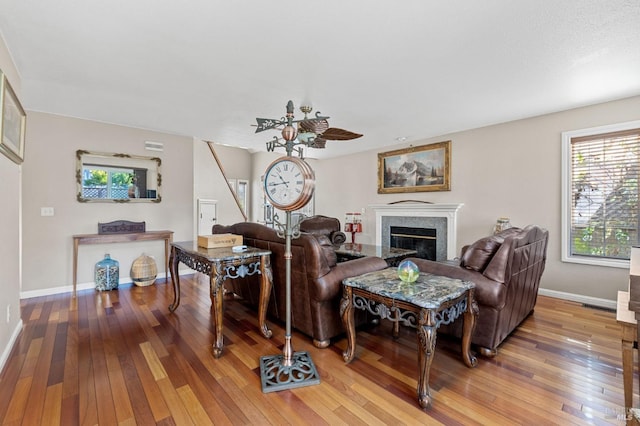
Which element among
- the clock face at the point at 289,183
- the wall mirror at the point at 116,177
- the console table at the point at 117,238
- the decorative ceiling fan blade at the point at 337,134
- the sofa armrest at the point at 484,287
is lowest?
the sofa armrest at the point at 484,287

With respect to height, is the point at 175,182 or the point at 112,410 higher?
the point at 175,182

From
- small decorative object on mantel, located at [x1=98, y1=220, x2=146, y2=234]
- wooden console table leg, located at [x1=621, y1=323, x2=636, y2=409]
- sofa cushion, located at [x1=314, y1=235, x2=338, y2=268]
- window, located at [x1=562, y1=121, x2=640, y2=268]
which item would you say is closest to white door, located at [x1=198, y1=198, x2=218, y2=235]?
small decorative object on mantel, located at [x1=98, y1=220, x2=146, y2=234]

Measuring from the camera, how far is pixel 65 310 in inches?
130

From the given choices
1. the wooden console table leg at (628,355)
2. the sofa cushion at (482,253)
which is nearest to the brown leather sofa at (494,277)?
the sofa cushion at (482,253)

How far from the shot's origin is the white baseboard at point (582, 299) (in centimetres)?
341

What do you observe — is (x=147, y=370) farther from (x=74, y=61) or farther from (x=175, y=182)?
(x=175, y=182)

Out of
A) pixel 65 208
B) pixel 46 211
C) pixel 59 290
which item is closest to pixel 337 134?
pixel 65 208

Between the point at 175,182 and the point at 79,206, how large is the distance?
1.33 meters

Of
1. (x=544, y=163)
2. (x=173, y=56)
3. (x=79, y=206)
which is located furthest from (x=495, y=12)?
(x=79, y=206)

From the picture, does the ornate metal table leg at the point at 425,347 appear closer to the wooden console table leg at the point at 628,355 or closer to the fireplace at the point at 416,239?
the wooden console table leg at the point at 628,355

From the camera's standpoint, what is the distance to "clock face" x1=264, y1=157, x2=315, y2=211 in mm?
1932

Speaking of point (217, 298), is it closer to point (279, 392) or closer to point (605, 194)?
point (279, 392)

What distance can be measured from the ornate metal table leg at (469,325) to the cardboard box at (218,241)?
2.07 metres

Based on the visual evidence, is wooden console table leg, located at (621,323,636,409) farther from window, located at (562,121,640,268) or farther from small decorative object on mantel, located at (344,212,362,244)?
small decorative object on mantel, located at (344,212,362,244)
